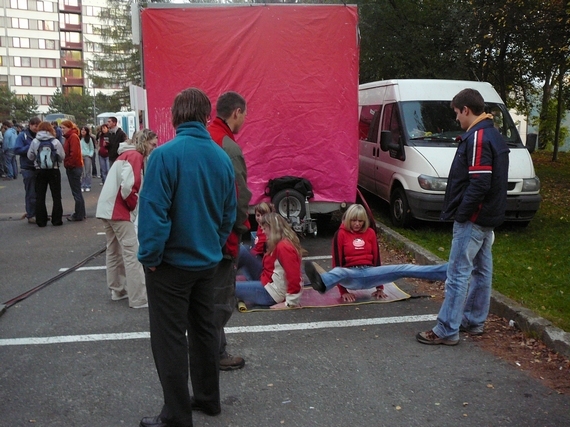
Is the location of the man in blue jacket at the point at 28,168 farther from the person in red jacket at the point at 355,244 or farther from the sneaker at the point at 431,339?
the sneaker at the point at 431,339

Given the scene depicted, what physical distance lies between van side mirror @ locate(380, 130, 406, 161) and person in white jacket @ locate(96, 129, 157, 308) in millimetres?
4632

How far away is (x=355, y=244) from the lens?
6.27 metres

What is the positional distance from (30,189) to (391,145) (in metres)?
6.71

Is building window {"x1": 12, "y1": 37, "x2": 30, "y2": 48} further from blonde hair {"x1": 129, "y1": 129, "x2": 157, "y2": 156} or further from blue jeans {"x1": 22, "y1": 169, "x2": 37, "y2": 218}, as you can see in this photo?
blonde hair {"x1": 129, "y1": 129, "x2": 157, "y2": 156}

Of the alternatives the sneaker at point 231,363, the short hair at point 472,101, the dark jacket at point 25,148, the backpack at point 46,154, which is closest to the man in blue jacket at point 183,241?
the sneaker at point 231,363

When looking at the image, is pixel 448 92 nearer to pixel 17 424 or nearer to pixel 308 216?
pixel 308 216

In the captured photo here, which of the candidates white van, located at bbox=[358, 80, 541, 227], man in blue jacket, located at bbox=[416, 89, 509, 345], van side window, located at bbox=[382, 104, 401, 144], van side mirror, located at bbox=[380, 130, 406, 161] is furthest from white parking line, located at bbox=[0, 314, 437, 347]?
van side window, located at bbox=[382, 104, 401, 144]

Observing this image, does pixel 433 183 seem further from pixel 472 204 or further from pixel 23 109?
pixel 23 109

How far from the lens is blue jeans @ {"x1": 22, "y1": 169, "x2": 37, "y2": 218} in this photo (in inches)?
456

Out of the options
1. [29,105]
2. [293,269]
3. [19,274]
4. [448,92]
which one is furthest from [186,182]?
[29,105]

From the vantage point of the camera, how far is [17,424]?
3834 mm

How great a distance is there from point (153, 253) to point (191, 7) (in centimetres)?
571

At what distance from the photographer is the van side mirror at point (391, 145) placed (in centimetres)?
990

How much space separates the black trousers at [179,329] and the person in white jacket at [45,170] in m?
8.10
